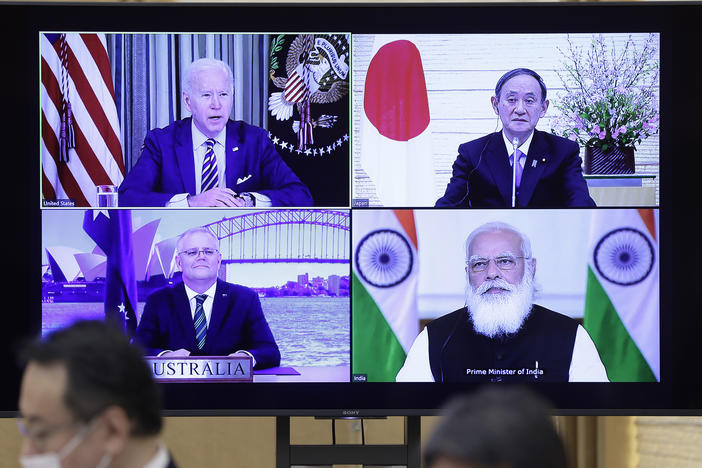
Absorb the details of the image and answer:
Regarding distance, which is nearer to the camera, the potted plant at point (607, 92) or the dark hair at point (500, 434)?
the dark hair at point (500, 434)

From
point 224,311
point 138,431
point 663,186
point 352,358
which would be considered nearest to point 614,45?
point 663,186

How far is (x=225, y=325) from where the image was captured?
3.91m

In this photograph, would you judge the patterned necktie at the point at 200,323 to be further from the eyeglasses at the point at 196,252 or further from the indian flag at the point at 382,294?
the indian flag at the point at 382,294

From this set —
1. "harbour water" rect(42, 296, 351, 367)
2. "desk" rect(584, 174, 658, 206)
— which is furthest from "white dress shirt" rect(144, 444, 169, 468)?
"desk" rect(584, 174, 658, 206)

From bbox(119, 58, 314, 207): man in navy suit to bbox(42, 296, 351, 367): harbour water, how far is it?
39 cm

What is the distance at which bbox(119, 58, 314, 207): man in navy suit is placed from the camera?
3.92 metres

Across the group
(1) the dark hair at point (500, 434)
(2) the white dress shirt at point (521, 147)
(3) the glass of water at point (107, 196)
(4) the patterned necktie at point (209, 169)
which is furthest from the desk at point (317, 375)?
(1) the dark hair at point (500, 434)

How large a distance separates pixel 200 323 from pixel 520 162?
138cm

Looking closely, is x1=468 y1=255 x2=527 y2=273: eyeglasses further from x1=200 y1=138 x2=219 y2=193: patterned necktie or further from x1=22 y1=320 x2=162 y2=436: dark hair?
x1=22 y1=320 x2=162 y2=436: dark hair

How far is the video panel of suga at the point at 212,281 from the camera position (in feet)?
12.8

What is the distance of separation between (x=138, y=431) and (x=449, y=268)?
6.98ft

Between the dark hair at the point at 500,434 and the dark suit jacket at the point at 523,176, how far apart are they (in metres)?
2.55

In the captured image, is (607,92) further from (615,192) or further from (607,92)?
(615,192)

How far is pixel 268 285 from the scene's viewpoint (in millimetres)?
3893
